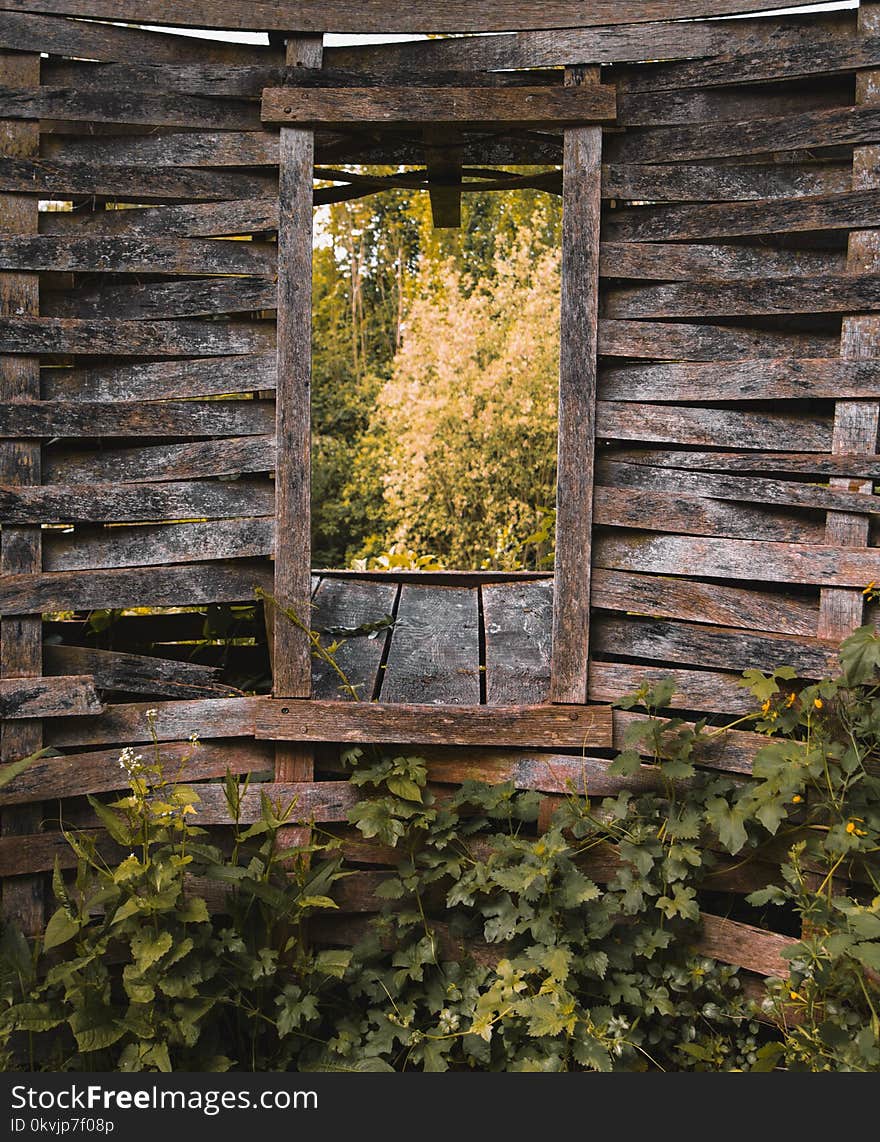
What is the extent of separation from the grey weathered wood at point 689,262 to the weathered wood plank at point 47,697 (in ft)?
7.67

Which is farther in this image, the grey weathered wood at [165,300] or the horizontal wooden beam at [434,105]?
the grey weathered wood at [165,300]

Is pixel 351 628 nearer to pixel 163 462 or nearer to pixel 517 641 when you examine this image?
pixel 517 641

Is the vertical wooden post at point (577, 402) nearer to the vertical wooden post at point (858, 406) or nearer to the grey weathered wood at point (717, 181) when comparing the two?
the grey weathered wood at point (717, 181)

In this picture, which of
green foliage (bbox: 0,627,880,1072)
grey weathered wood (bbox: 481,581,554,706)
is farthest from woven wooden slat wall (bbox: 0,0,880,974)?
grey weathered wood (bbox: 481,581,554,706)

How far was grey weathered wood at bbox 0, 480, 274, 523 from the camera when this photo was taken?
3455 mm

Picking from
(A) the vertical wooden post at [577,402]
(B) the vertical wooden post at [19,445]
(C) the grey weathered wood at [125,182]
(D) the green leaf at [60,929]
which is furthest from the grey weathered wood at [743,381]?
(D) the green leaf at [60,929]

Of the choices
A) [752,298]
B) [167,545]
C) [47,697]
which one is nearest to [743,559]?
[752,298]

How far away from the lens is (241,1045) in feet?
11.0

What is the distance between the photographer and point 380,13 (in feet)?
11.4

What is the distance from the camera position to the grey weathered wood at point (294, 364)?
3471 mm

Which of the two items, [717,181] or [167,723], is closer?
[717,181]

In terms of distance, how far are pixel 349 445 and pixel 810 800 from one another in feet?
39.2

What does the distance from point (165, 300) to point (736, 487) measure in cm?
212

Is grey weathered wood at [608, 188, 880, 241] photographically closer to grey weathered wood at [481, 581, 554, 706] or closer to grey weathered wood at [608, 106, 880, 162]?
grey weathered wood at [608, 106, 880, 162]
